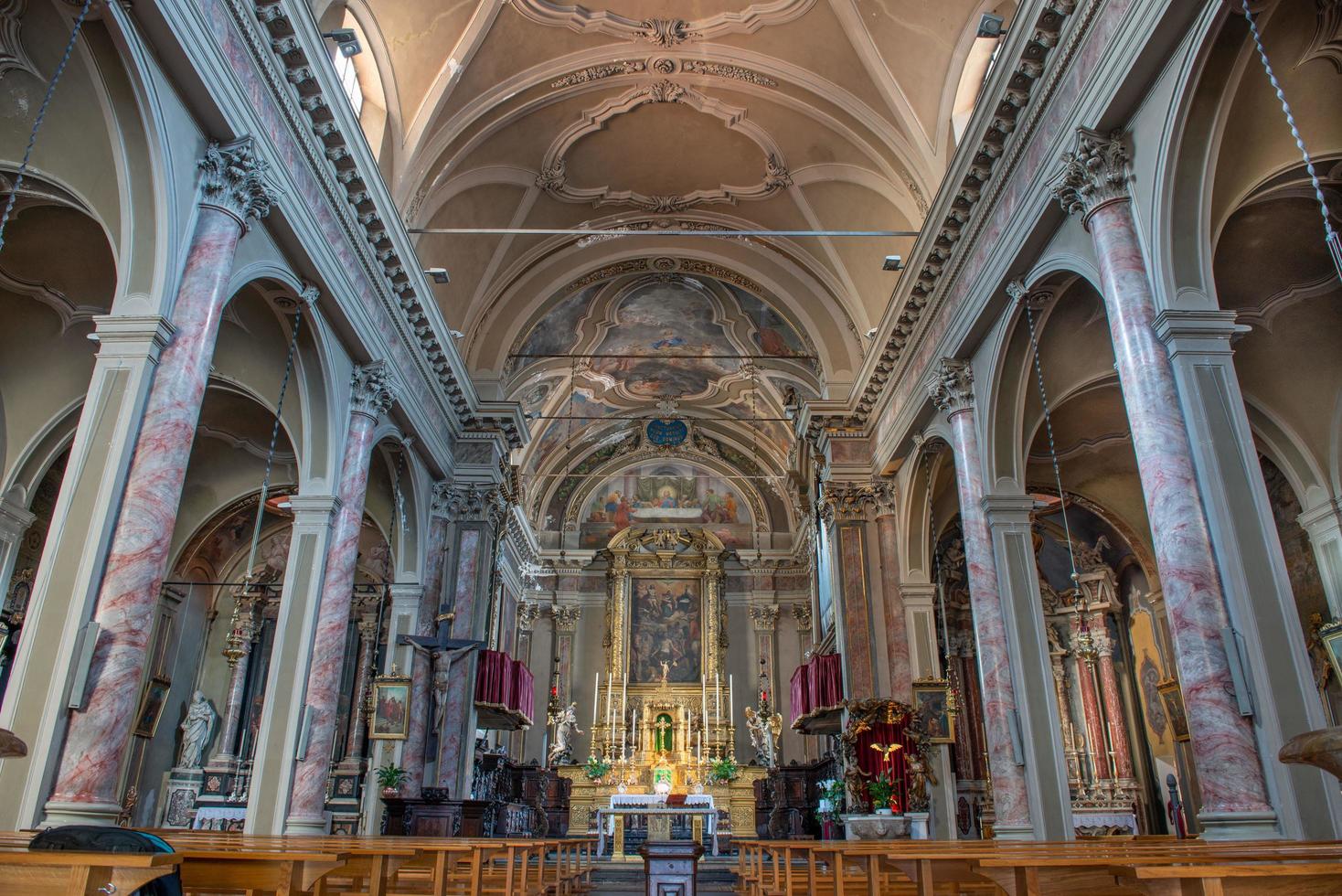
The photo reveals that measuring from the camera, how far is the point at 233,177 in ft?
25.2

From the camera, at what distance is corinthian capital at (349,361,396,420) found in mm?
11203

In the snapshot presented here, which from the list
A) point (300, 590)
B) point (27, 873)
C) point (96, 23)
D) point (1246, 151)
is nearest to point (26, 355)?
point (300, 590)

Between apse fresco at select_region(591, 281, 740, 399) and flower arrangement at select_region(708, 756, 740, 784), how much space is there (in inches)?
344

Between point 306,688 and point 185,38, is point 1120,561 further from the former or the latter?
point 185,38

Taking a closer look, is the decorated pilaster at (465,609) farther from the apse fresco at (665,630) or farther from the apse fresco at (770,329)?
the apse fresco at (665,630)

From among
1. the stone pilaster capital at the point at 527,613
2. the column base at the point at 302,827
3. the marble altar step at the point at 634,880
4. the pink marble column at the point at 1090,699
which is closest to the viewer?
the column base at the point at 302,827

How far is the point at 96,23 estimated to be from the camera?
6.57 metres

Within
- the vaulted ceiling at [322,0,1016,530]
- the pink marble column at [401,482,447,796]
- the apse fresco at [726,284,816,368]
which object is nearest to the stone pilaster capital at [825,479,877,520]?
the vaulted ceiling at [322,0,1016,530]

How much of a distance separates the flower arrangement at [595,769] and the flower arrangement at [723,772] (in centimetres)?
237

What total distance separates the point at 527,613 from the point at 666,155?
509 inches

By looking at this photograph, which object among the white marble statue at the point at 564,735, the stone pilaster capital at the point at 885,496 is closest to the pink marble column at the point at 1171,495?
the stone pilaster capital at the point at 885,496

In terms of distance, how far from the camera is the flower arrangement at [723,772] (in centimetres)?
2006

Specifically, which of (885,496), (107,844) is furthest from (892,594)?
(107,844)

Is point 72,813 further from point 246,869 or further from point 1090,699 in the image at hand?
point 1090,699
